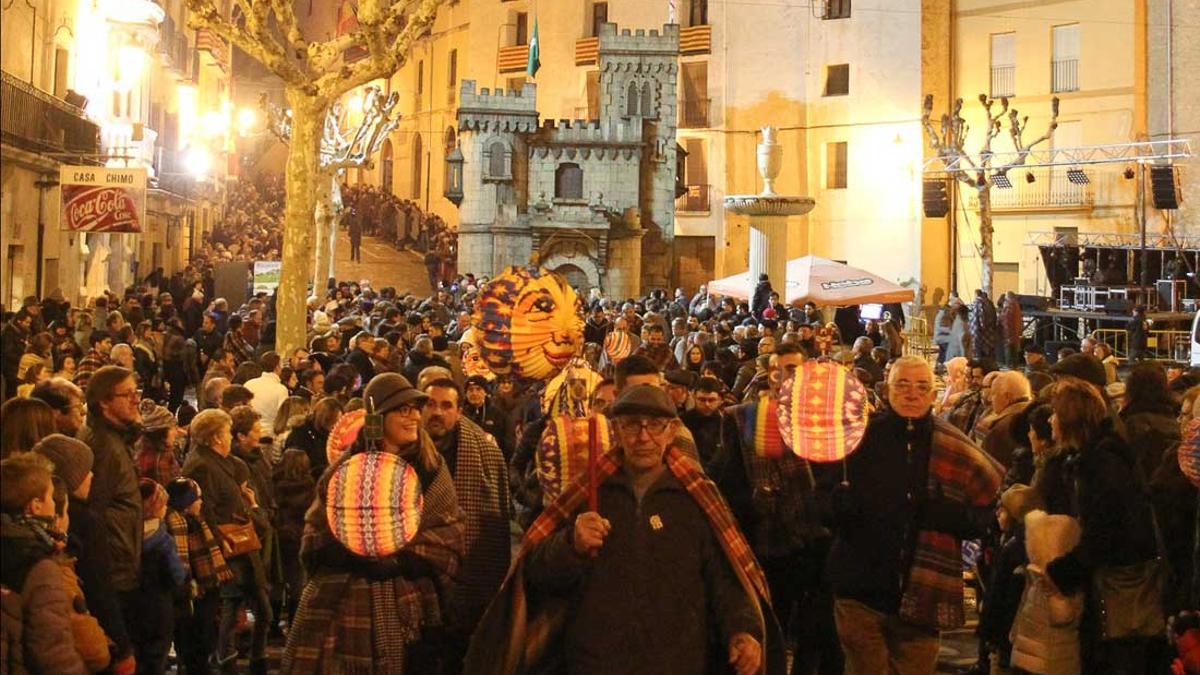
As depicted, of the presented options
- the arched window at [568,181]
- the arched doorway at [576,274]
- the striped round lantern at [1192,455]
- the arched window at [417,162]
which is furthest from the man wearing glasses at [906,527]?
the arched window at [417,162]

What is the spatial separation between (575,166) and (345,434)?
4537 cm

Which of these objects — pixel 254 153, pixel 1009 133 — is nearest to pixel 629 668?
pixel 1009 133

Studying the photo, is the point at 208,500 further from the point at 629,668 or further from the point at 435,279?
the point at 435,279

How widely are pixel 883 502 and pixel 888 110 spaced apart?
41389 millimetres

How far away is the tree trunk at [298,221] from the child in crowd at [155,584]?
36.7 feet

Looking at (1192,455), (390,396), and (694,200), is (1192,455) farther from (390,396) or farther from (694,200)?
(694,200)

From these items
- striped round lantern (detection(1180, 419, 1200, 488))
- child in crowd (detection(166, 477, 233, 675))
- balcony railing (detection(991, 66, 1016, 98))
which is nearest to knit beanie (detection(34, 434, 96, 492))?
child in crowd (detection(166, 477, 233, 675))

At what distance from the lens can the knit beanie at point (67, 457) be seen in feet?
17.9

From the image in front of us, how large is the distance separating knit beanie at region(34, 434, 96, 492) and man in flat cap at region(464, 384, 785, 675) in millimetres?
1701

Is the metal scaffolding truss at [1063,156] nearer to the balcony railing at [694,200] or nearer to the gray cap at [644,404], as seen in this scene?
the balcony railing at [694,200]

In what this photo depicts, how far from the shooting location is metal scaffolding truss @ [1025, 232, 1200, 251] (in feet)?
114

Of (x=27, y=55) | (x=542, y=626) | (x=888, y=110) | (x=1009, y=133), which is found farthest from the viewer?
(x=888, y=110)

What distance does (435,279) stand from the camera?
48.8m

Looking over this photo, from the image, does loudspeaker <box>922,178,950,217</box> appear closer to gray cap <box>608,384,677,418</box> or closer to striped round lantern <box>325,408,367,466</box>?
striped round lantern <box>325,408,367,466</box>
